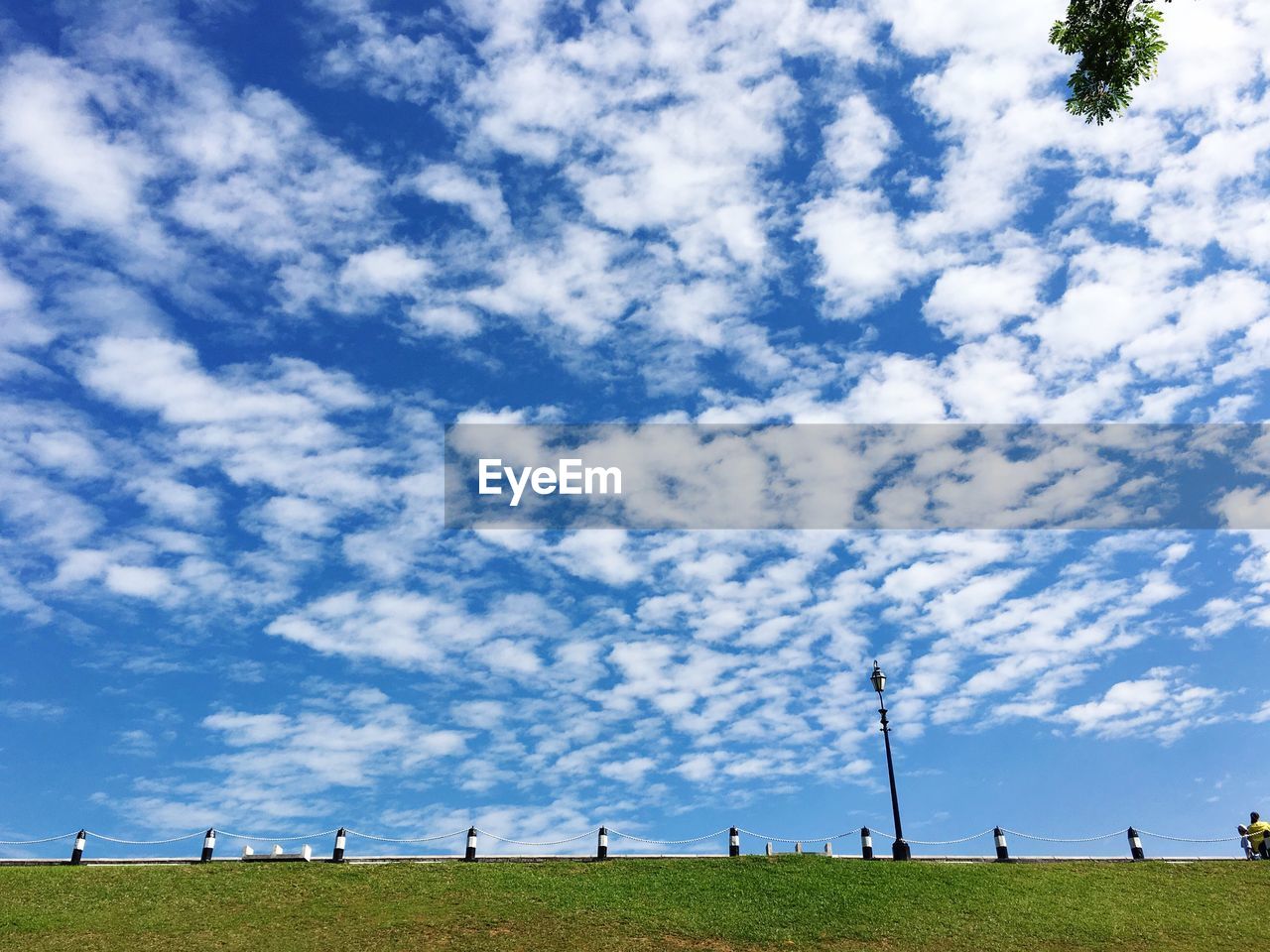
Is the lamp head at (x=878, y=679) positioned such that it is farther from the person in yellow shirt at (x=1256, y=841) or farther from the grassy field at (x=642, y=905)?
the person in yellow shirt at (x=1256, y=841)

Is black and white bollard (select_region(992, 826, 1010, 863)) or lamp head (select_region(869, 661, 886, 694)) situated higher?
lamp head (select_region(869, 661, 886, 694))

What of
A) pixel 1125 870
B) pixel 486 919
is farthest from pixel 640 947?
pixel 1125 870

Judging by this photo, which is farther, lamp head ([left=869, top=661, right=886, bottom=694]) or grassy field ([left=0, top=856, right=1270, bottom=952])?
lamp head ([left=869, top=661, right=886, bottom=694])

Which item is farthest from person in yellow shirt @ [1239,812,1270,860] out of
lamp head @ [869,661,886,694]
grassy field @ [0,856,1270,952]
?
lamp head @ [869,661,886,694]

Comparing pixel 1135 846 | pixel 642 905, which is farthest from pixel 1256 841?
pixel 642 905

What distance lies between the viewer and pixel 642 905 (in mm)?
23031

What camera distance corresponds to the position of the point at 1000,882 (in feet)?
81.9

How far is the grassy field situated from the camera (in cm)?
2055

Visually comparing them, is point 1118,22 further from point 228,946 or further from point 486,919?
point 228,946

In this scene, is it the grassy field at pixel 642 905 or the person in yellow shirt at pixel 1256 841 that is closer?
the grassy field at pixel 642 905

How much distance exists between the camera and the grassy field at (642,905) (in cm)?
2055

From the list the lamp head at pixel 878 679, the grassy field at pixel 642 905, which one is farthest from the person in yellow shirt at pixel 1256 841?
the lamp head at pixel 878 679

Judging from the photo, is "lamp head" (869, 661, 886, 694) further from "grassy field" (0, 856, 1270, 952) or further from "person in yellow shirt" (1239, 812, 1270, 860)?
"person in yellow shirt" (1239, 812, 1270, 860)

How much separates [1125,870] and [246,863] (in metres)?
27.2
